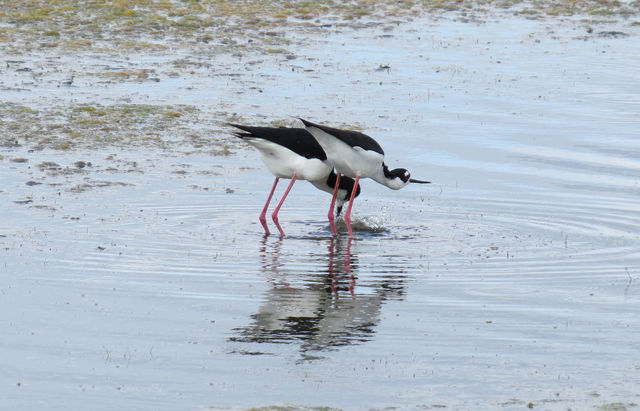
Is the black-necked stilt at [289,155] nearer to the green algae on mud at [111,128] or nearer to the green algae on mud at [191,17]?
the green algae on mud at [111,128]

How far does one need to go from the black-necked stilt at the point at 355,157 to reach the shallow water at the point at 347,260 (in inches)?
13.8

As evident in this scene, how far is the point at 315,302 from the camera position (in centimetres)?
896

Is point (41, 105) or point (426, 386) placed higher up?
point (426, 386)

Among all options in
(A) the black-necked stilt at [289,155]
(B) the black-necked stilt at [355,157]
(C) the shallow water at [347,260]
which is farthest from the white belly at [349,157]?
(C) the shallow water at [347,260]

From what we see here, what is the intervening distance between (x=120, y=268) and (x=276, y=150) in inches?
111

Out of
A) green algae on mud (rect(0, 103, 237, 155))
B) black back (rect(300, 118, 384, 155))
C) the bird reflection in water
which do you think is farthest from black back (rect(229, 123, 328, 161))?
green algae on mud (rect(0, 103, 237, 155))

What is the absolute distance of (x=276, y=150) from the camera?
A: 1201cm

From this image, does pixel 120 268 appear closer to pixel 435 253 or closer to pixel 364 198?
pixel 435 253

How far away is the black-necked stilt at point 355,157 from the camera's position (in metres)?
11.8

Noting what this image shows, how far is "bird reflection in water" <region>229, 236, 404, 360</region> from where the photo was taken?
25.9ft

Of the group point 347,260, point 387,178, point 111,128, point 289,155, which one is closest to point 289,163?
point 289,155

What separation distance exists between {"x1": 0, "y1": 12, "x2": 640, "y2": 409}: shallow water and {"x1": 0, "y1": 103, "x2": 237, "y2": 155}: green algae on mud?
1.34 ft

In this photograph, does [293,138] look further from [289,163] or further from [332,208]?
[332,208]

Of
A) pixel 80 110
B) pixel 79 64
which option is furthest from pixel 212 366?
pixel 79 64
